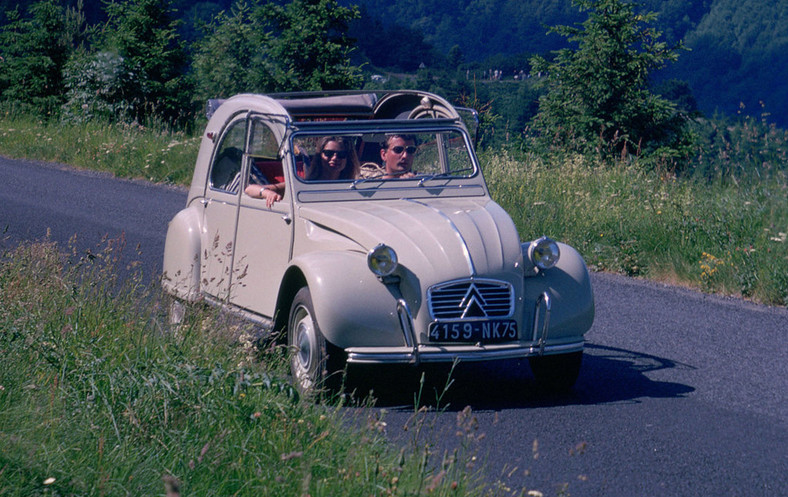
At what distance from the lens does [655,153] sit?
A: 24.1 m

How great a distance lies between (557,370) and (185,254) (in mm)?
3018

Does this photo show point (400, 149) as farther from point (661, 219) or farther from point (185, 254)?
point (661, 219)

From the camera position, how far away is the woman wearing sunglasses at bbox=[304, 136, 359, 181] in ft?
22.6

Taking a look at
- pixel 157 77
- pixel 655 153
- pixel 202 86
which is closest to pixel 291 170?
pixel 655 153

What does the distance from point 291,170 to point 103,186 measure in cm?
1120

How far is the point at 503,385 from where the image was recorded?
646cm

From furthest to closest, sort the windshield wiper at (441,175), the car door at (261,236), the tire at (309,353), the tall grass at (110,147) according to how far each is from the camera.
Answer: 1. the tall grass at (110,147)
2. the windshield wiper at (441,175)
3. the car door at (261,236)
4. the tire at (309,353)

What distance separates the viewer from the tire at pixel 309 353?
573 cm

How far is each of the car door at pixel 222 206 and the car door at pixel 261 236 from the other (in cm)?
12

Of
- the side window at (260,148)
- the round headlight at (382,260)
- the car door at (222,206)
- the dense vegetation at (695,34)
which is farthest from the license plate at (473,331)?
the dense vegetation at (695,34)

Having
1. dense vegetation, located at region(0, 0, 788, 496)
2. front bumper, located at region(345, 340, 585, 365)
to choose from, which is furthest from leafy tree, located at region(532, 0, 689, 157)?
front bumper, located at region(345, 340, 585, 365)

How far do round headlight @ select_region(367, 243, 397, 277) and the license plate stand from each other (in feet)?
1.28

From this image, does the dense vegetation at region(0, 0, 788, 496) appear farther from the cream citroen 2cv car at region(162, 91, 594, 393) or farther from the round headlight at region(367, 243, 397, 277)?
the round headlight at region(367, 243, 397, 277)

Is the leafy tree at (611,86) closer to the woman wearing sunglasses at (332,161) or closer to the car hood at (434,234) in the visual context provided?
the woman wearing sunglasses at (332,161)
